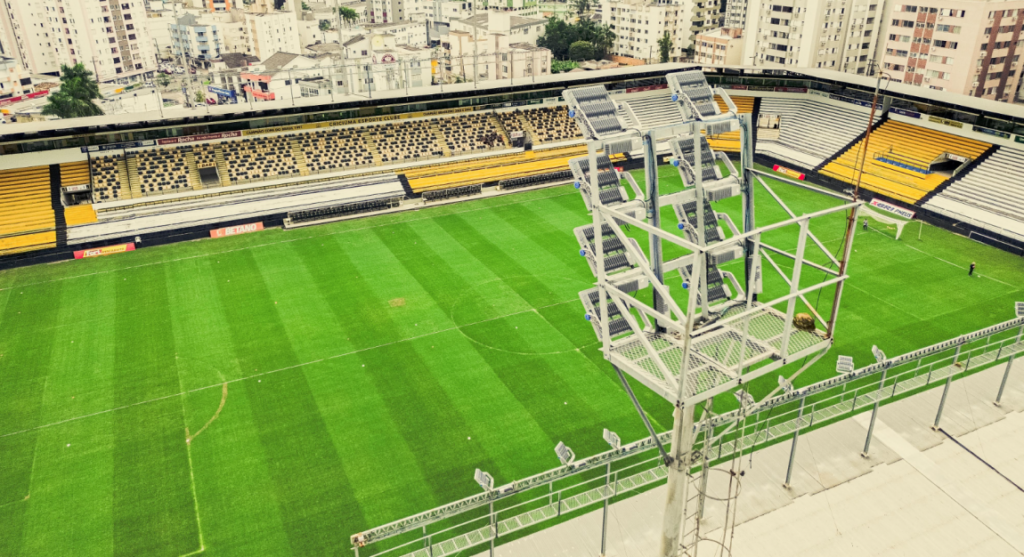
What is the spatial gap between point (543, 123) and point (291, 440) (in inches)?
1799

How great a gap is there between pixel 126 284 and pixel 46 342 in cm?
709

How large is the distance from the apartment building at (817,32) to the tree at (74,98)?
83052mm

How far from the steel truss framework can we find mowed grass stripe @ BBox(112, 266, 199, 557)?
6794 millimetres

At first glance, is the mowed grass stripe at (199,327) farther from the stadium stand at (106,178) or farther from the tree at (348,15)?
the tree at (348,15)

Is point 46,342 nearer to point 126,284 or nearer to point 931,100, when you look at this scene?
point 126,284

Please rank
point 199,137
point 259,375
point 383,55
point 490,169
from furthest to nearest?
1. point 383,55
2. point 490,169
3. point 199,137
4. point 259,375

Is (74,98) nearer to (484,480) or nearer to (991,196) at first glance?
(484,480)

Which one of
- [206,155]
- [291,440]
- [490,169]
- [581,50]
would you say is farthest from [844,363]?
[581,50]

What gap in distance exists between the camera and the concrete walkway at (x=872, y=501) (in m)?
21.9

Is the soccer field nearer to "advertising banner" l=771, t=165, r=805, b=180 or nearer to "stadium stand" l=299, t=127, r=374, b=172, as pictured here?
"advertising banner" l=771, t=165, r=805, b=180

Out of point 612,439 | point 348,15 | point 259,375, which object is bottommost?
point 259,375

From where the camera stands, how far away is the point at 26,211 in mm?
47438

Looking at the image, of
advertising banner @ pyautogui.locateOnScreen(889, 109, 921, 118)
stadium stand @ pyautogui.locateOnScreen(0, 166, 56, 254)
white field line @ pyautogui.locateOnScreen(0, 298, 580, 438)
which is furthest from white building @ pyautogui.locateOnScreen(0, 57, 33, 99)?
advertising banner @ pyautogui.locateOnScreen(889, 109, 921, 118)

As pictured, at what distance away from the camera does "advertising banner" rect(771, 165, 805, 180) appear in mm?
57731
